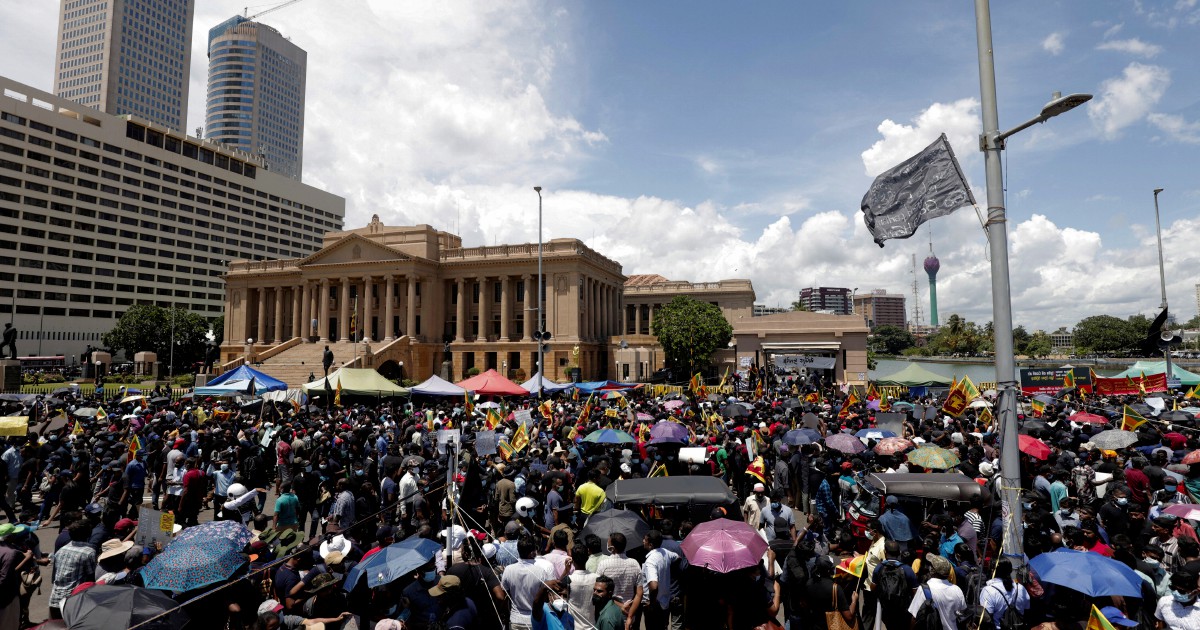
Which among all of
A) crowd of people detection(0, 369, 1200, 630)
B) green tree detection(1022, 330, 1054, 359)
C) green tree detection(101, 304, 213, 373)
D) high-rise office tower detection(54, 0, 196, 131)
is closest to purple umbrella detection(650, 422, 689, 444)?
crowd of people detection(0, 369, 1200, 630)

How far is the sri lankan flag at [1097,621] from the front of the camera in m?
4.89

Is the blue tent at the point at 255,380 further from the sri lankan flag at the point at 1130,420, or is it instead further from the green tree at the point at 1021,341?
the green tree at the point at 1021,341

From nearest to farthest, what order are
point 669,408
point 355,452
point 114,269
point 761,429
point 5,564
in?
point 5,564
point 355,452
point 761,429
point 669,408
point 114,269

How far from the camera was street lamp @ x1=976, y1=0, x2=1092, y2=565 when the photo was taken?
261 inches

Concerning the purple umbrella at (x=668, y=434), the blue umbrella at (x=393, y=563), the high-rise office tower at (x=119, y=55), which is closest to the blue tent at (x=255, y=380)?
the purple umbrella at (x=668, y=434)

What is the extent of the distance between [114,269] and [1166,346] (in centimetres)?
11403

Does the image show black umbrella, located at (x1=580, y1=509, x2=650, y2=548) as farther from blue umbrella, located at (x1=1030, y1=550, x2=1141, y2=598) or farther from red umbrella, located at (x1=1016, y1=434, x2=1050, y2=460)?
red umbrella, located at (x1=1016, y1=434, x2=1050, y2=460)

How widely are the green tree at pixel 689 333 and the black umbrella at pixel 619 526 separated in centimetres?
4739

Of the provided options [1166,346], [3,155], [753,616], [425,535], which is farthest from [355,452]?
[3,155]

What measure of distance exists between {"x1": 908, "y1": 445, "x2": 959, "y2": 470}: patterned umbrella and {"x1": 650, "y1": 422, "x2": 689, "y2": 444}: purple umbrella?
15.2 ft

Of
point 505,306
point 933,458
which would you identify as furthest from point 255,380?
point 505,306

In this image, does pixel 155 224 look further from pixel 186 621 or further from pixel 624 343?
pixel 186 621

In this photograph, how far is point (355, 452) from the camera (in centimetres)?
1265

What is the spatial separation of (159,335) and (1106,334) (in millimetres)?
133652
